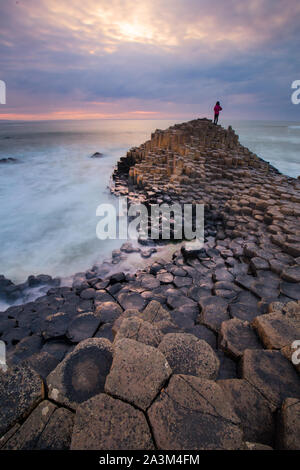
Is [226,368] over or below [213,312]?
below

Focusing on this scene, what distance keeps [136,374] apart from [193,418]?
445 millimetres

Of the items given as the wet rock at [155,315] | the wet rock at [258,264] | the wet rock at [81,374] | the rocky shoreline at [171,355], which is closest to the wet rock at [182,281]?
the rocky shoreline at [171,355]

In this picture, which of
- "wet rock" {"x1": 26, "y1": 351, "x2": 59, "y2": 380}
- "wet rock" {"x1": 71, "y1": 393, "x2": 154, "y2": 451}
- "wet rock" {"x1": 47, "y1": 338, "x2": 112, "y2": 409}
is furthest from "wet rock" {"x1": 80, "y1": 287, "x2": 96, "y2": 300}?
"wet rock" {"x1": 71, "y1": 393, "x2": 154, "y2": 451}

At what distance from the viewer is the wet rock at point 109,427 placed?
1158 millimetres

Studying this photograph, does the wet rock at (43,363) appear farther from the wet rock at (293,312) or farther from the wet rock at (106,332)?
the wet rock at (293,312)

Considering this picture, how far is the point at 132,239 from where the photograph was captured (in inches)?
261

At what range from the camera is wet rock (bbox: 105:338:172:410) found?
1.39m

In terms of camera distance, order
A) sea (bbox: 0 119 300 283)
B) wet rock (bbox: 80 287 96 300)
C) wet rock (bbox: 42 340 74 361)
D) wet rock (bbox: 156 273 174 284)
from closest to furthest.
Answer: wet rock (bbox: 42 340 74 361)
wet rock (bbox: 80 287 96 300)
wet rock (bbox: 156 273 174 284)
sea (bbox: 0 119 300 283)

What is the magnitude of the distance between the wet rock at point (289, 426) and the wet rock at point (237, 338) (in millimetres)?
627

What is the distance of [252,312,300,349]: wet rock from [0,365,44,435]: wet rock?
2055mm

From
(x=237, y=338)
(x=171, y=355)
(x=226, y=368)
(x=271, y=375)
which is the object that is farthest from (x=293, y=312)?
(x=171, y=355)

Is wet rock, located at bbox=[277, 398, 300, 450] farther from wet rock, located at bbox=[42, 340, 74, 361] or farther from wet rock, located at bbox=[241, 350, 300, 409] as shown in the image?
wet rock, located at bbox=[42, 340, 74, 361]

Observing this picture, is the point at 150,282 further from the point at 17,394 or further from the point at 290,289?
the point at 17,394

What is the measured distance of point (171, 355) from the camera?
1795mm
